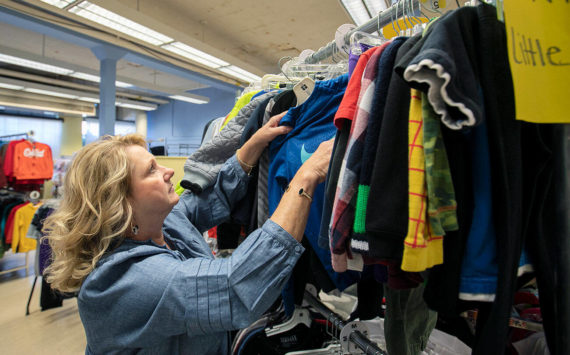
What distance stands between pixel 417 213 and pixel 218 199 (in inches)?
37.5

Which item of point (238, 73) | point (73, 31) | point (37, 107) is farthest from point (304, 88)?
point (37, 107)

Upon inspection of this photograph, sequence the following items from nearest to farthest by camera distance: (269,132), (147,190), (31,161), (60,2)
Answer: (147,190), (269,132), (60,2), (31,161)

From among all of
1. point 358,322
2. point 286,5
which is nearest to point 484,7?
point 358,322

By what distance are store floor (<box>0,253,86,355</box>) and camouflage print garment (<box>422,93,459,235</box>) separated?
324 cm

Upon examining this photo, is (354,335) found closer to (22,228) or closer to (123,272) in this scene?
(123,272)

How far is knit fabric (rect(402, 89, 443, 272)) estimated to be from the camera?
1.66ft

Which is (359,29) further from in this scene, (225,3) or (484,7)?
(225,3)

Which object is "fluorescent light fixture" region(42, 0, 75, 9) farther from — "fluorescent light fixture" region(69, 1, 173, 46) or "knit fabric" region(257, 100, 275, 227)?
"knit fabric" region(257, 100, 275, 227)

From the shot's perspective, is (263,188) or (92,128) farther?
(92,128)

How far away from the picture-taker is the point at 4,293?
3680 millimetres

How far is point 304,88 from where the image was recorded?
116 centimetres

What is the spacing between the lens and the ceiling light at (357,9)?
263cm

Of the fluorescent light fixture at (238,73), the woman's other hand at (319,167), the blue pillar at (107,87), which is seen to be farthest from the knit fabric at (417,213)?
the blue pillar at (107,87)

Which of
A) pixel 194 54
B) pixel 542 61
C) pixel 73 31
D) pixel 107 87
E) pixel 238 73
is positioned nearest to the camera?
pixel 542 61
